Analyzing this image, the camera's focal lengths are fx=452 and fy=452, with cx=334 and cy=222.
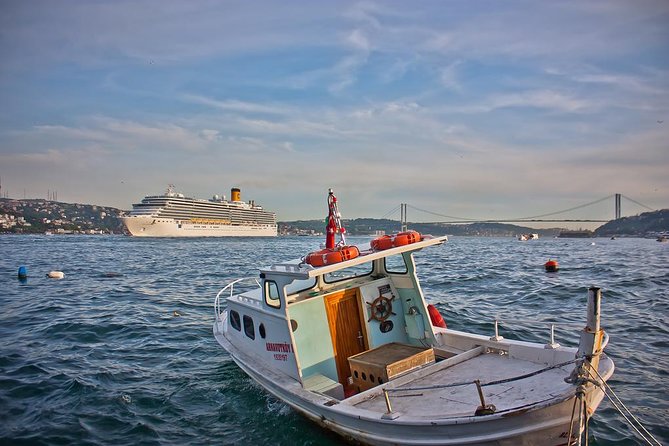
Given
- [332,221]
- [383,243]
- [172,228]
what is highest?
[332,221]

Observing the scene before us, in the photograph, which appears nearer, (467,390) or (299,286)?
(467,390)

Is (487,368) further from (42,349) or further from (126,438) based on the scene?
(42,349)

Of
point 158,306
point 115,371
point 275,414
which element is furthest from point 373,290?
point 158,306

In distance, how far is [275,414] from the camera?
838 cm

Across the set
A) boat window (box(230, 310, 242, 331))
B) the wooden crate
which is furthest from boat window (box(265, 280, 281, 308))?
boat window (box(230, 310, 242, 331))

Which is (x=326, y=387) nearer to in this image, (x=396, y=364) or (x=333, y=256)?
(x=396, y=364)

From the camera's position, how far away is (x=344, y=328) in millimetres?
8883

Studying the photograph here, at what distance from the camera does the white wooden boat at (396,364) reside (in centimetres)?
520

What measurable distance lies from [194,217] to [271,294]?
109 m

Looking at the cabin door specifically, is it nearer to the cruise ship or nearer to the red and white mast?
the red and white mast

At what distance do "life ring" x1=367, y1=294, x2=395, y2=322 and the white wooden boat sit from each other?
0.02m

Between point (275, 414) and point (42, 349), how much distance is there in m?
8.09

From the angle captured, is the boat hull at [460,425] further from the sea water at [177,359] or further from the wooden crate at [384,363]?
the wooden crate at [384,363]

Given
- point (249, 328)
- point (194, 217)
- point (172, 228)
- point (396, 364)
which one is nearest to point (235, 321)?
point (249, 328)
